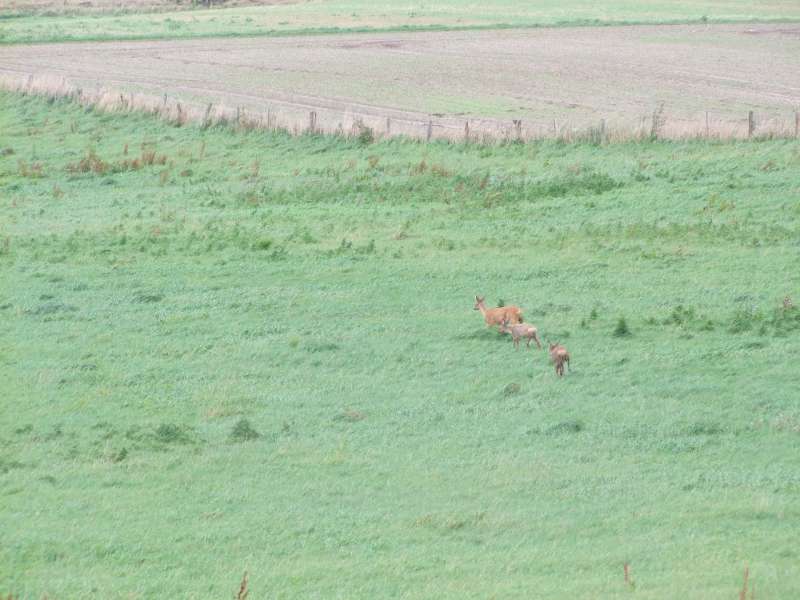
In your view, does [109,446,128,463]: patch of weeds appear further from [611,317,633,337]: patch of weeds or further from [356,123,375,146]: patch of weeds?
[356,123,375,146]: patch of weeds

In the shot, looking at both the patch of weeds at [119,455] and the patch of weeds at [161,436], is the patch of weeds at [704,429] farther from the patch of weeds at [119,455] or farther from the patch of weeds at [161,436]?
the patch of weeds at [119,455]

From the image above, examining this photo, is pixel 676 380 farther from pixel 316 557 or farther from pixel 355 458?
Result: pixel 316 557

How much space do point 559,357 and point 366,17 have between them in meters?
75.3

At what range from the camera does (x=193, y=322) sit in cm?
2120

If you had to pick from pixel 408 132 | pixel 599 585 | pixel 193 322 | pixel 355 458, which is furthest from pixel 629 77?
pixel 599 585

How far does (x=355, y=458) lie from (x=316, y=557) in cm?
308

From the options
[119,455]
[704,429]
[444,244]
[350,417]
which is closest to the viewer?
[119,455]

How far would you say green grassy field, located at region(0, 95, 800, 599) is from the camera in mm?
11531

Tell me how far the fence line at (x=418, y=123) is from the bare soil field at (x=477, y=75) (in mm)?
127

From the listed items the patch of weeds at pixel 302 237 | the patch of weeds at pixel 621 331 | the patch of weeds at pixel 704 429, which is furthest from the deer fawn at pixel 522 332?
the patch of weeds at pixel 302 237

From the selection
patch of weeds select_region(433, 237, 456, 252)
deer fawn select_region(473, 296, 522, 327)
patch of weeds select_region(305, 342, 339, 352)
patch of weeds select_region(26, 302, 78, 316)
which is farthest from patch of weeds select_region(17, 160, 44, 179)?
deer fawn select_region(473, 296, 522, 327)

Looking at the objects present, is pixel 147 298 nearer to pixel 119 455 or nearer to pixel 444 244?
pixel 444 244

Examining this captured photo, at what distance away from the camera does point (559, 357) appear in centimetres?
1731

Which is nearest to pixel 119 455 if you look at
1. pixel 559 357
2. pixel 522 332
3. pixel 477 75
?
pixel 559 357
